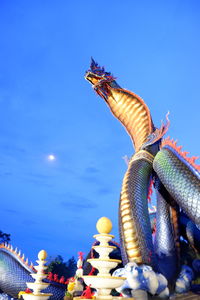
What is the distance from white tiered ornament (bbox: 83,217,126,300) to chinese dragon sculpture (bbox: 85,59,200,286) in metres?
2.43

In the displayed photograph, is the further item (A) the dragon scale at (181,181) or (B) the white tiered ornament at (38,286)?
(A) the dragon scale at (181,181)

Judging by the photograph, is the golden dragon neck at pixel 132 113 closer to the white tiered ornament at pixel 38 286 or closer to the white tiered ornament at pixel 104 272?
the white tiered ornament at pixel 38 286

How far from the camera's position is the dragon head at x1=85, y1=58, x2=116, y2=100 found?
9.66 metres

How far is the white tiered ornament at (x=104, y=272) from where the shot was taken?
3703 mm

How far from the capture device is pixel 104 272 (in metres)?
3.82

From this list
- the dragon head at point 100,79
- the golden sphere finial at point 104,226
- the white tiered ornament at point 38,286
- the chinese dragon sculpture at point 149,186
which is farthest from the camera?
the dragon head at point 100,79

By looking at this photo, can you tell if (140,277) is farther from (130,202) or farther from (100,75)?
(100,75)

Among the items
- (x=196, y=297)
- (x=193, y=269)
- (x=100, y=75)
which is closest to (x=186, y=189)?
(x=196, y=297)

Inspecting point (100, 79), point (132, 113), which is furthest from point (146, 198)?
point (100, 79)

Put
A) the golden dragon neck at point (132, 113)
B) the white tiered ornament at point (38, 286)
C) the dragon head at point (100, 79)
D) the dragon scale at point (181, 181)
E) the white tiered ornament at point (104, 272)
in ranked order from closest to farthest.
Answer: the white tiered ornament at point (104, 272) < the white tiered ornament at point (38, 286) < the dragon scale at point (181, 181) < the golden dragon neck at point (132, 113) < the dragon head at point (100, 79)

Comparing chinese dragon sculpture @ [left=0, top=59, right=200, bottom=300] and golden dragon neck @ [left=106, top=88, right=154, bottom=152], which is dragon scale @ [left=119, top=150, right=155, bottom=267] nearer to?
chinese dragon sculpture @ [left=0, top=59, right=200, bottom=300]

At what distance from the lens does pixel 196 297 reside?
642 cm

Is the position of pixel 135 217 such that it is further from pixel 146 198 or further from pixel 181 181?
pixel 181 181

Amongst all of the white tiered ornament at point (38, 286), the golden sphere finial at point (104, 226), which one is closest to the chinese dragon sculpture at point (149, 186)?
the white tiered ornament at point (38, 286)
